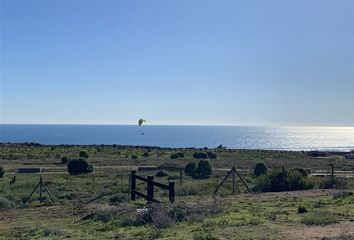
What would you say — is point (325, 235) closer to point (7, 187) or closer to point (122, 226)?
point (122, 226)

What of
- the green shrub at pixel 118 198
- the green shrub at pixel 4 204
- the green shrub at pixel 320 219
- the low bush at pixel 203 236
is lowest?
the green shrub at pixel 4 204

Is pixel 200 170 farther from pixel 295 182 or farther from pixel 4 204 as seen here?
pixel 4 204

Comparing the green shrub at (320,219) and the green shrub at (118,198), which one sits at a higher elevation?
the green shrub at (320,219)

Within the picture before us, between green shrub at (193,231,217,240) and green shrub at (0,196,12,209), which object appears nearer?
green shrub at (193,231,217,240)

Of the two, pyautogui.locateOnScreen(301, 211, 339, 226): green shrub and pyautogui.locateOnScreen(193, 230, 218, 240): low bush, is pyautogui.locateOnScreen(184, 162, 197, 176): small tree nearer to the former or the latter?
pyautogui.locateOnScreen(301, 211, 339, 226): green shrub

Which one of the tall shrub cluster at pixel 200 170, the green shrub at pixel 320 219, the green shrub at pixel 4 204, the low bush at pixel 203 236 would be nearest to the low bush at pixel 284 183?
the green shrub at pixel 320 219

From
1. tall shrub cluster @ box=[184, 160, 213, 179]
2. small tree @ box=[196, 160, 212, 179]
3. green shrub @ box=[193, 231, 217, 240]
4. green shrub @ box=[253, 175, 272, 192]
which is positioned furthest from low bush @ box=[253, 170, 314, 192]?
small tree @ box=[196, 160, 212, 179]

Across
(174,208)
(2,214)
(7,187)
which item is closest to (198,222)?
(174,208)

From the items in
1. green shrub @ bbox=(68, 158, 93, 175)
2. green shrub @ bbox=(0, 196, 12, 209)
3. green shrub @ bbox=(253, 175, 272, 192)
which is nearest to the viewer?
green shrub @ bbox=(0, 196, 12, 209)

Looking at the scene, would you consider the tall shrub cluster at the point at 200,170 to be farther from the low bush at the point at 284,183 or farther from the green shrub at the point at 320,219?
the green shrub at the point at 320,219

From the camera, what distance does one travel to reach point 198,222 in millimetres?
14883

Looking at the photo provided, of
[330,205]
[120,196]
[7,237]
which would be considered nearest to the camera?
[7,237]

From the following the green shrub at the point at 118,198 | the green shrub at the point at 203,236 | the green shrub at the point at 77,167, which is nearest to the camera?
the green shrub at the point at 203,236

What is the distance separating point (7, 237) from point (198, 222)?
5.38 metres
